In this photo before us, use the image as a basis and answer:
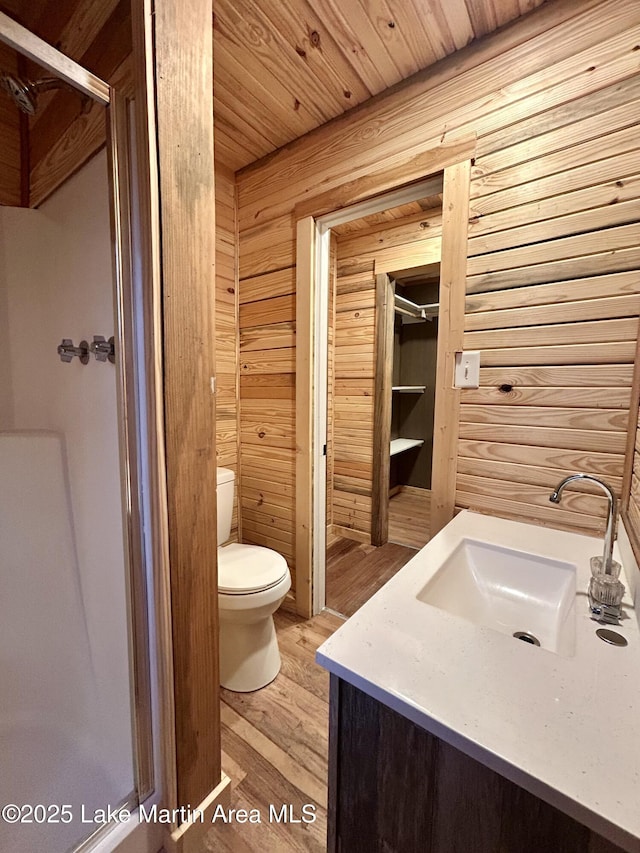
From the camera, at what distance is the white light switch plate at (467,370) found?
50.5 inches

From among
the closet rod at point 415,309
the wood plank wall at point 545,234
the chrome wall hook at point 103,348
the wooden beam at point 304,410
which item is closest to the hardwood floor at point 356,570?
the wooden beam at point 304,410

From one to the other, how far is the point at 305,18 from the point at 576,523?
192 cm

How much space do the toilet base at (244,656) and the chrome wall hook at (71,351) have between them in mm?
1172

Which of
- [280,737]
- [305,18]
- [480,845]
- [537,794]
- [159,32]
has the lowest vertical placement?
[280,737]

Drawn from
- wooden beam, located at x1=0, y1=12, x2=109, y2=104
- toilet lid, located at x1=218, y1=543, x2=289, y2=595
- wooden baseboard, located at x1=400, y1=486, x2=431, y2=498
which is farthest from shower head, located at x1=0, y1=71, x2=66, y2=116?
wooden baseboard, located at x1=400, y1=486, x2=431, y2=498

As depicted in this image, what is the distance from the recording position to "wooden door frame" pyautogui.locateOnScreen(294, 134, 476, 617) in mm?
1291

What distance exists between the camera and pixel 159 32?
30.2 inches

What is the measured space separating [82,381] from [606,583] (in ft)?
5.09

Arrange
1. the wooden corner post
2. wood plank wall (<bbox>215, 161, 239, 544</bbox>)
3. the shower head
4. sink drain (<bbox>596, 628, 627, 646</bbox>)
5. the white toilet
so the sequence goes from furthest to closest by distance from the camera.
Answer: wood plank wall (<bbox>215, 161, 239, 544</bbox>), the white toilet, the shower head, the wooden corner post, sink drain (<bbox>596, 628, 627, 646</bbox>)

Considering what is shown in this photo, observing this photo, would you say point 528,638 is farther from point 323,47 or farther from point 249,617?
point 323,47

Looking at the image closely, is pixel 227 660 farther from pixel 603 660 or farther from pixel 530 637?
pixel 603 660

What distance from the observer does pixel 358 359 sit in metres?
2.66

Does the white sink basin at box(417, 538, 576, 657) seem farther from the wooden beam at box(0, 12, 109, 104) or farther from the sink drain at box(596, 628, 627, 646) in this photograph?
the wooden beam at box(0, 12, 109, 104)

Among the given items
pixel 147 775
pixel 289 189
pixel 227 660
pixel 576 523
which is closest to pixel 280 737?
pixel 227 660
